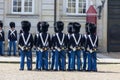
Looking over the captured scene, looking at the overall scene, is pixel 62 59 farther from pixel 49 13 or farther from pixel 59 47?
pixel 49 13

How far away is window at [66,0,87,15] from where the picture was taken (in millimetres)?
27405

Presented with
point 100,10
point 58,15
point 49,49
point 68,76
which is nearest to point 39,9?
point 58,15

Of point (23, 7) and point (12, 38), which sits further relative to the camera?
point (23, 7)

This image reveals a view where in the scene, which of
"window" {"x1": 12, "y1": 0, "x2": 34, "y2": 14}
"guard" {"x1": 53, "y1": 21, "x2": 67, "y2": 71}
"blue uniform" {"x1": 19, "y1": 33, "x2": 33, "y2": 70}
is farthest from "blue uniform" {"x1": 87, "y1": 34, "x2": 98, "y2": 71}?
"window" {"x1": 12, "y1": 0, "x2": 34, "y2": 14}

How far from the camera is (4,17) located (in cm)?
2692

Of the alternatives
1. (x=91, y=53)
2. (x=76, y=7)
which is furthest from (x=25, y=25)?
(x=76, y=7)

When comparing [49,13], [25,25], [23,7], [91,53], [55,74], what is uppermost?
[23,7]

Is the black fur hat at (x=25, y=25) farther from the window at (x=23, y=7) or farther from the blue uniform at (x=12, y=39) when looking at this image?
the window at (x=23, y=7)

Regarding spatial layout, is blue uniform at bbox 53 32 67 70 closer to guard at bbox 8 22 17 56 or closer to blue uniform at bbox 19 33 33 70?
blue uniform at bbox 19 33 33 70

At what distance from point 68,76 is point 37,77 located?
1.04 m

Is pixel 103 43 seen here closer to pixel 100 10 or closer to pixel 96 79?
pixel 100 10

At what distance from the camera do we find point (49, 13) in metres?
27.0

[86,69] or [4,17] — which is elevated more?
[4,17]

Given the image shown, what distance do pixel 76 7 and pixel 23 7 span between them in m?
2.77
